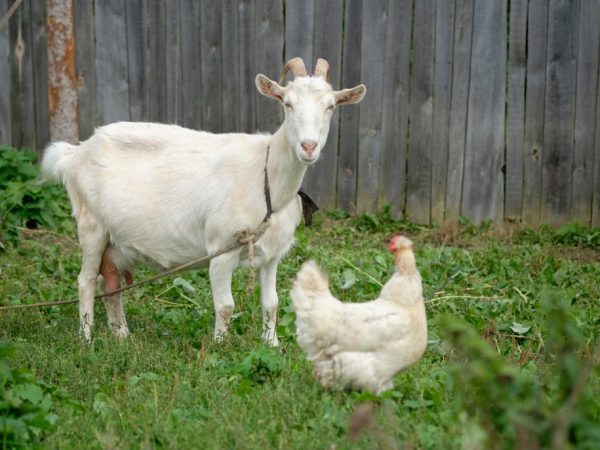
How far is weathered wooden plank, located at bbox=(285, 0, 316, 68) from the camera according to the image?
10055 mm

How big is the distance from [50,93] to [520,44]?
5.02 metres

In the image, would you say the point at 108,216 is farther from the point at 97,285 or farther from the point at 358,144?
the point at 358,144

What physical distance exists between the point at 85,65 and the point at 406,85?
12.0 feet

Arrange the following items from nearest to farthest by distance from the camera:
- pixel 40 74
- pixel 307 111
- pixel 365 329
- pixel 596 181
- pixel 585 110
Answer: pixel 365 329, pixel 307 111, pixel 585 110, pixel 596 181, pixel 40 74

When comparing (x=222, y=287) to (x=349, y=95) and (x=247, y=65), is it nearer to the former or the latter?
(x=349, y=95)

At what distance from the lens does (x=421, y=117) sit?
991 cm

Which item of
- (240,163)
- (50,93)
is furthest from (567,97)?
(50,93)

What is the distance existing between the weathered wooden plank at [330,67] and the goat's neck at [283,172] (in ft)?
11.6

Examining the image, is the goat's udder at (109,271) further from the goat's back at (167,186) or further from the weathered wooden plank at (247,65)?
the weathered wooden plank at (247,65)

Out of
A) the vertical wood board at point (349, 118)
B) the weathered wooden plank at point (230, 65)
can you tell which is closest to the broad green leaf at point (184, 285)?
the vertical wood board at point (349, 118)

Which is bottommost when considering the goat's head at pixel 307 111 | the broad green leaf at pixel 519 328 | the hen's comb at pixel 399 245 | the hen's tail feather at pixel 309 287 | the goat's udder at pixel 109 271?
the broad green leaf at pixel 519 328

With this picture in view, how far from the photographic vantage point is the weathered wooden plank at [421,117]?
9742 millimetres

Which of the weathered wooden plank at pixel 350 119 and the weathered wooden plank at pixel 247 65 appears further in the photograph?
the weathered wooden plank at pixel 247 65

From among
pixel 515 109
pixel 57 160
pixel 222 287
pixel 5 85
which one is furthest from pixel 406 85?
pixel 5 85
